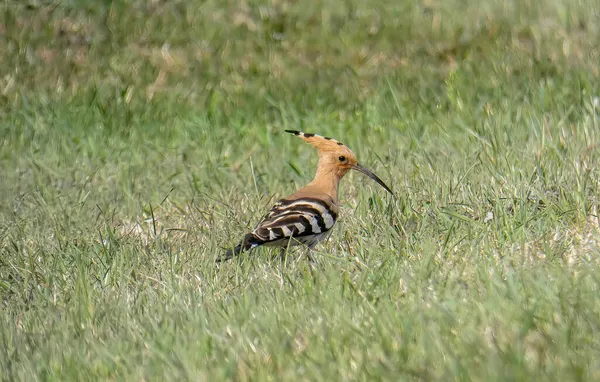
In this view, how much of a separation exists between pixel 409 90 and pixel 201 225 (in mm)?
2941

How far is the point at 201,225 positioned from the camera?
6121mm

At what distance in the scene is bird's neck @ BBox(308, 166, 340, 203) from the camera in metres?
6.18

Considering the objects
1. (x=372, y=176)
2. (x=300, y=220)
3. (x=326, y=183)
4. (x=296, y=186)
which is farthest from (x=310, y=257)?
(x=296, y=186)

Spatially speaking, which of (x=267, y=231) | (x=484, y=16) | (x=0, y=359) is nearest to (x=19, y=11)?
(x=484, y=16)

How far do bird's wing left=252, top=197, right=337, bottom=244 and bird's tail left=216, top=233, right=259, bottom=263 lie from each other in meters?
0.03

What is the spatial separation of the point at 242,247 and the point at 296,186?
6.37ft

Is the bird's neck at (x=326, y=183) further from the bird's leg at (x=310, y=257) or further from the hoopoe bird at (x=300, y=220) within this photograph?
the bird's leg at (x=310, y=257)

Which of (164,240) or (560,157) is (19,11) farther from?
(560,157)

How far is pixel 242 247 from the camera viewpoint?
5.18 metres

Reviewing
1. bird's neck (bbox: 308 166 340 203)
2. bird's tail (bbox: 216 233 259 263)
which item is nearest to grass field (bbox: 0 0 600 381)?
bird's tail (bbox: 216 233 259 263)

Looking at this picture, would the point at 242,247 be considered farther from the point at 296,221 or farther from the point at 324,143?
the point at 324,143

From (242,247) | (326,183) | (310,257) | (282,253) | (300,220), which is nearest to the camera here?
(242,247)

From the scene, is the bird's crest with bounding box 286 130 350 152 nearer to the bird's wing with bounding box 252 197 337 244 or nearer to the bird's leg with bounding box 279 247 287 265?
the bird's wing with bounding box 252 197 337 244

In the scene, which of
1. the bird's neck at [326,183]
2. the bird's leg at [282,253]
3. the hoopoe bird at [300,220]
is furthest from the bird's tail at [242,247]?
the bird's neck at [326,183]
